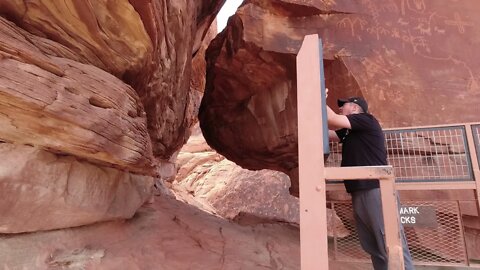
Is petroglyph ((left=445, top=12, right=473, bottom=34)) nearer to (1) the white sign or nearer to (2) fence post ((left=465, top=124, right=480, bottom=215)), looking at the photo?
(2) fence post ((left=465, top=124, right=480, bottom=215))

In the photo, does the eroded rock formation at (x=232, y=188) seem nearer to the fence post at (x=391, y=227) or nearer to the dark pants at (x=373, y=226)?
the dark pants at (x=373, y=226)

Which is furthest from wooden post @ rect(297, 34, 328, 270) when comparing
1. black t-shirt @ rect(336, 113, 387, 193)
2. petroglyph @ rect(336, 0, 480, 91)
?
petroglyph @ rect(336, 0, 480, 91)

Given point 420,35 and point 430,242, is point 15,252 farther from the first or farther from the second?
point 420,35

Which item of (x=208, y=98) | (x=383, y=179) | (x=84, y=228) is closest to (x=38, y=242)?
(x=84, y=228)

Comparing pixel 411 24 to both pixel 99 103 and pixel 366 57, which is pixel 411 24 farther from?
pixel 99 103

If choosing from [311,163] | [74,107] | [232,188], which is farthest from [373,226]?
[232,188]

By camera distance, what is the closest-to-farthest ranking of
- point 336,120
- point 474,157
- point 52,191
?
point 336,120, point 52,191, point 474,157

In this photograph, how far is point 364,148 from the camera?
3.26 metres

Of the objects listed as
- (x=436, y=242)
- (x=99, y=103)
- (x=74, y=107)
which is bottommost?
(x=436, y=242)

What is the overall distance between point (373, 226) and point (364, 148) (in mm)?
719

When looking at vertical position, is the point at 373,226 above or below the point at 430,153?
below

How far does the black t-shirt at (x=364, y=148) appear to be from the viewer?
3174mm

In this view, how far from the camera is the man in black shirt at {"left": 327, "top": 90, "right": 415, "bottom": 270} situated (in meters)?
3.08

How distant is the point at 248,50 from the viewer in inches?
295
